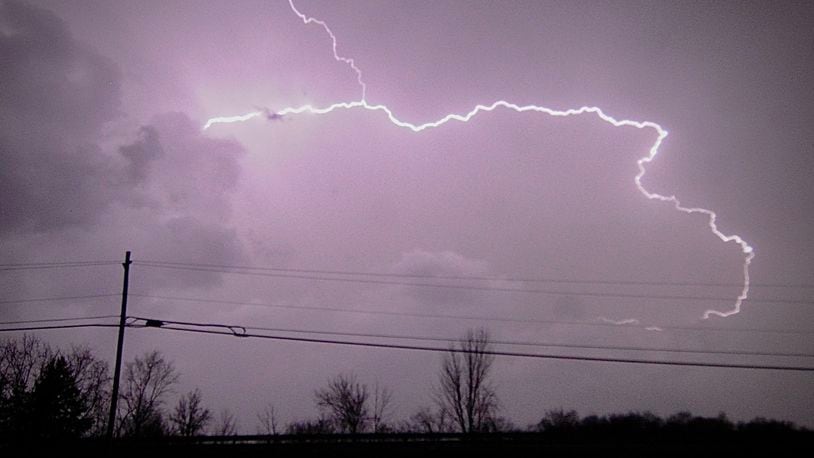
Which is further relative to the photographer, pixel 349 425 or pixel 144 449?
pixel 349 425

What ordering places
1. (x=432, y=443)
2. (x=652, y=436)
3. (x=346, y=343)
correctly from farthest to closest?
1. (x=652, y=436)
2. (x=432, y=443)
3. (x=346, y=343)

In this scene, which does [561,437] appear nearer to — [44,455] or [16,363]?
[44,455]

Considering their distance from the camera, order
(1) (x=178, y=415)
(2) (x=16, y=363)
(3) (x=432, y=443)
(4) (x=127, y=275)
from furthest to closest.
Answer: (1) (x=178, y=415), (2) (x=16, y=363), (4) (x=127, y=275), (3) (x=432, y=443)

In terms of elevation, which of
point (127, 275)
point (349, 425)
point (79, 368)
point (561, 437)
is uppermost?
point (127, 275)

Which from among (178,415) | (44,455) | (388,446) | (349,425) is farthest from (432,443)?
(178,415)

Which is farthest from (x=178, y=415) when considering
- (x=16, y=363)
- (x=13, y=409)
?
(x=13, y=409)

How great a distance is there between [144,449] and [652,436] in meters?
18.6

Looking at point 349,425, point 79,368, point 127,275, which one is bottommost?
point 349,425

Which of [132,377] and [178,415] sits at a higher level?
[132,377]

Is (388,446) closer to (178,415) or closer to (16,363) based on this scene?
(16,363)

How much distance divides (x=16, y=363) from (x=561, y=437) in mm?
41917

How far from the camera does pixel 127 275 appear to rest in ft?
63.8

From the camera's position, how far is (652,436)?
17.5 meters

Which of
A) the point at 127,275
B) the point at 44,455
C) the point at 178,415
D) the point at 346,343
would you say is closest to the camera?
the point at 44,455
